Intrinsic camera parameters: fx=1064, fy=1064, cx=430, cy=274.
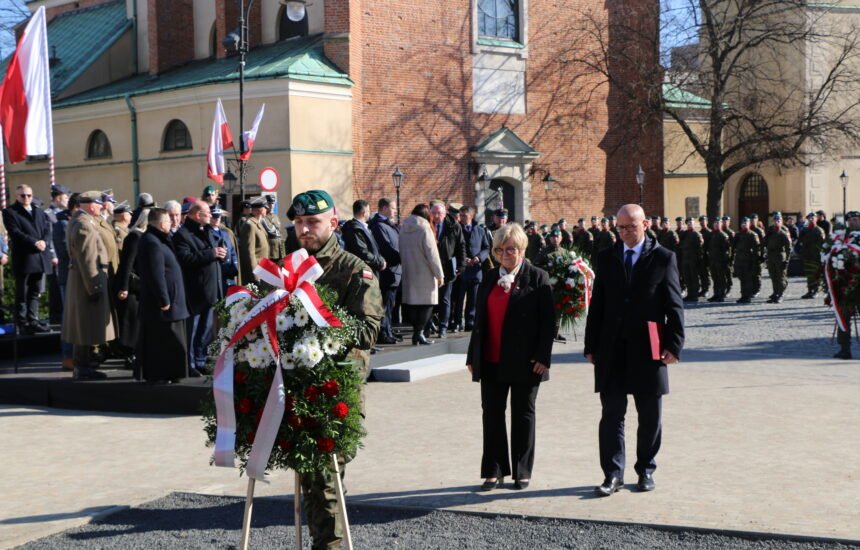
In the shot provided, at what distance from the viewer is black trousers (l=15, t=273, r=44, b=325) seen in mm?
14930

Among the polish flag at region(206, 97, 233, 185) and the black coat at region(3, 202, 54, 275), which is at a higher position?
the polish flag at region(206, 97, 233, 185)

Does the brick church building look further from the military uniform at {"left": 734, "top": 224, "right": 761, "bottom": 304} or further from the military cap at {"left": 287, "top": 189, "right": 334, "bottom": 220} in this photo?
the military cap at {"left": 287, "top": 189, "right": 334, "bottom": 220}

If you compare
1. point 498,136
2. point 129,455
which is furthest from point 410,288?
point 498,136

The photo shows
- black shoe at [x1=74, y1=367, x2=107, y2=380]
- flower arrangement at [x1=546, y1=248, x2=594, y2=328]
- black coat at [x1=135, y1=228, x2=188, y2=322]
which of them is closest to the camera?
black coat at [x1=135, y1=228, x2=188, y2=322]

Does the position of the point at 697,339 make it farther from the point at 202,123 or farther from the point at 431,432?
the point at 202,123

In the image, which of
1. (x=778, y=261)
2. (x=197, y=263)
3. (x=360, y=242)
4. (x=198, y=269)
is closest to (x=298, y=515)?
(x=197, y=263)

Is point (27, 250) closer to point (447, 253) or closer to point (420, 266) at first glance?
point (420, 266)

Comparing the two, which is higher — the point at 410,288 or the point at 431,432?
the point at 410,288

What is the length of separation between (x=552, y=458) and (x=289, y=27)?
2862cm

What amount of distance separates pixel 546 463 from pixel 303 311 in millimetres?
3526

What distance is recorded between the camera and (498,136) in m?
36.5

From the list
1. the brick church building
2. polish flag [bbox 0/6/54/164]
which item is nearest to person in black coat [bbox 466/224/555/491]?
polish flag [bbox 0/6/54/164]

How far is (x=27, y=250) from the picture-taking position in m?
14.8

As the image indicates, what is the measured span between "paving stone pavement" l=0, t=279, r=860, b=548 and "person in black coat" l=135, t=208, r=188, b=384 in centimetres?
57
